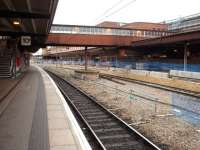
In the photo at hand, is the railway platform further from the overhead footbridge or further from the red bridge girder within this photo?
the overhead footbridge

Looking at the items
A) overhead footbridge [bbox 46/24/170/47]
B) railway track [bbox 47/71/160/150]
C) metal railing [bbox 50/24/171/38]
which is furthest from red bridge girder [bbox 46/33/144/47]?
railway track [bbox 47/71/160/150]

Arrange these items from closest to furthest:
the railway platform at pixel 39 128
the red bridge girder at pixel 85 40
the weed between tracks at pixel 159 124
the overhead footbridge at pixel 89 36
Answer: the railway platform at pixel 39 128 < the weed between tracks at pixel 159 124 < the red bridge girder at pixel 85 40 < the overhead footbridge at pixel 89 36

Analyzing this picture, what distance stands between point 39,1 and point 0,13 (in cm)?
456

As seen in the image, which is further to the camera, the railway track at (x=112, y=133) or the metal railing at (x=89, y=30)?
the metal railing at (x=89, y=30)

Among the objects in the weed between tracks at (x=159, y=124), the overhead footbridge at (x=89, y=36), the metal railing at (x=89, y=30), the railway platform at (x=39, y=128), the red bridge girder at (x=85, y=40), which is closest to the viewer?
the railway platform at (x=39, y=128)

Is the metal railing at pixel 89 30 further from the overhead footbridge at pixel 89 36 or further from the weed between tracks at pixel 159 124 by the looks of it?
the weed between tracks at pixel 159 124

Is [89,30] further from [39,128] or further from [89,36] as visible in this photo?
[39,128]

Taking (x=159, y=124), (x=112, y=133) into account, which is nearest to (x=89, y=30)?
(x=159, y=124)

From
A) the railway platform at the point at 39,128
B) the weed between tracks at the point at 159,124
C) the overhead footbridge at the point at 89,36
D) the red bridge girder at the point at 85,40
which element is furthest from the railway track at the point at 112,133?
the overhead footbridge at the point at 89,36

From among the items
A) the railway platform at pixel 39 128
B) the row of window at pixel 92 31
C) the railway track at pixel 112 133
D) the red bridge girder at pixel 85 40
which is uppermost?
the row of window at pixel 92 31

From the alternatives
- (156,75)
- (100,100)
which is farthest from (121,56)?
(100,100)

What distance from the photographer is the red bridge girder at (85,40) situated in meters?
49.4

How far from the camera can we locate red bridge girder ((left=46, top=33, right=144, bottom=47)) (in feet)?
162

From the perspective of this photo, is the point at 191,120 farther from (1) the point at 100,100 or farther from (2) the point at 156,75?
(2) the point at 156,75
